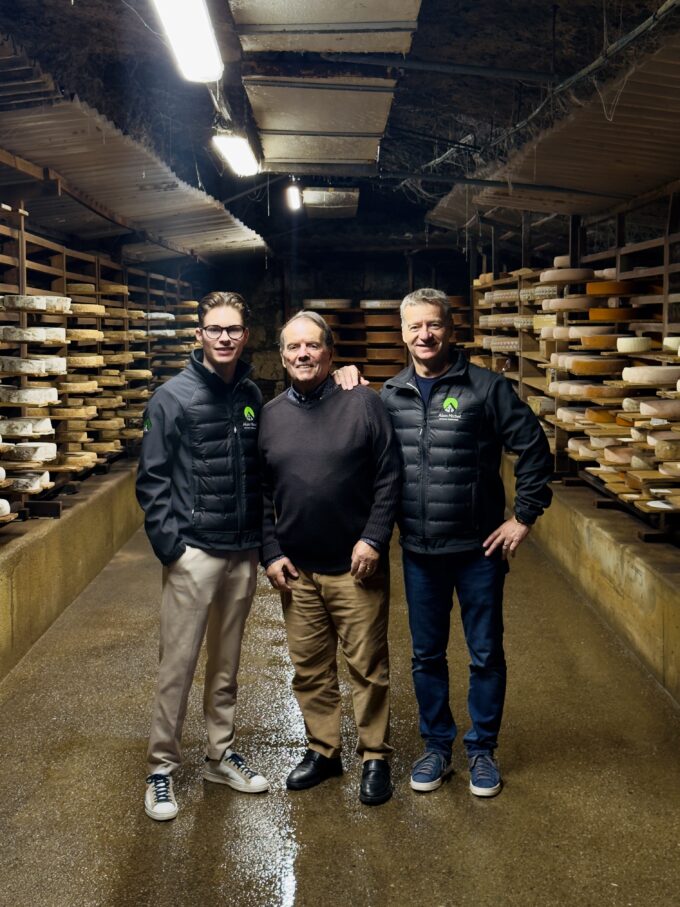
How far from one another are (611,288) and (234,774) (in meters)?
4.52

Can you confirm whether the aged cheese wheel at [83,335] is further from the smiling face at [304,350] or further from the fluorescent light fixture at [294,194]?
the fluorescent light fixture at [294,194]

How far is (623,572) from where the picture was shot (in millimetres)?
5629

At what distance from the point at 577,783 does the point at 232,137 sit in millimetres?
4837

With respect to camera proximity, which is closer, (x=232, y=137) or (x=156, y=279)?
(x=232, y=137)

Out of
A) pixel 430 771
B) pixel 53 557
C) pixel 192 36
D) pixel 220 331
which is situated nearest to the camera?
pixel 220 331

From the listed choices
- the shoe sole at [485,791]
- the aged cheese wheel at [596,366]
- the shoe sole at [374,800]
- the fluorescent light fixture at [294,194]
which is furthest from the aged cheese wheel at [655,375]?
the fluorescent light fixture at [294,194]

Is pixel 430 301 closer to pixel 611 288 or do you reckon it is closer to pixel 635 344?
pixel 635 344

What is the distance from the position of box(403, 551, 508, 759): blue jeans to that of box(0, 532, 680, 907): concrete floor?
23cm

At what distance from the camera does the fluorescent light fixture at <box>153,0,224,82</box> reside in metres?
3.76

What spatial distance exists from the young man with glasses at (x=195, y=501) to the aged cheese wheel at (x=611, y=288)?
3.87 meters

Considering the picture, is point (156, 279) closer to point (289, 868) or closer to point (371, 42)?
point (371, 42)

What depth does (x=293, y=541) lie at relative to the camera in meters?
3.70

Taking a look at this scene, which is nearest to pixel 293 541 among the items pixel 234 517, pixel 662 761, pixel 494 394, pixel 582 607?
pixel 234 517

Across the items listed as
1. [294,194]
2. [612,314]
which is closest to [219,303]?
[612,314]
